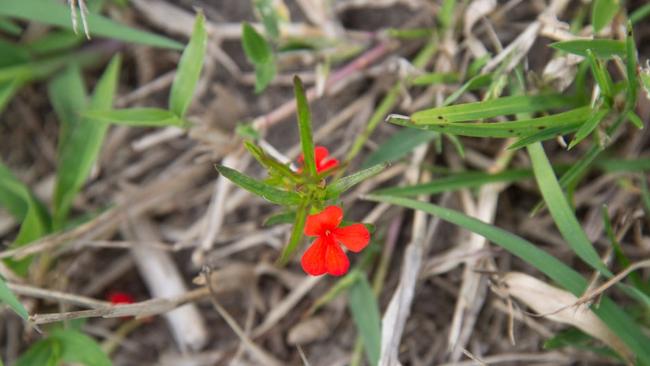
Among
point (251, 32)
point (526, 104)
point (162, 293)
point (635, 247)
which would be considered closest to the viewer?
point (526, 104)

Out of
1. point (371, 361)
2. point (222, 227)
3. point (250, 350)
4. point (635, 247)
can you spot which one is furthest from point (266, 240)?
point (635, 247)

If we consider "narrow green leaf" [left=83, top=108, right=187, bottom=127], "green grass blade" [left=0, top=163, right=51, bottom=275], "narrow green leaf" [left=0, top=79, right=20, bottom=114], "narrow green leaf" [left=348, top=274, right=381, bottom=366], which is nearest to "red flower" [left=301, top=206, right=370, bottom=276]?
"narrow green leaf" [left=348, top=274, right=381, bottom=366]

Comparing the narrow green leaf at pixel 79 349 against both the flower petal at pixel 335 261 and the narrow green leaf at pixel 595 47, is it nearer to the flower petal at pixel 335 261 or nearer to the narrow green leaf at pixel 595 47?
the flower petal at pixel 335 261

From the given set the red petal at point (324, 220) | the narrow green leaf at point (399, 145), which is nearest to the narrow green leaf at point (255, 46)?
the narrow green leaf at point (399, 145)

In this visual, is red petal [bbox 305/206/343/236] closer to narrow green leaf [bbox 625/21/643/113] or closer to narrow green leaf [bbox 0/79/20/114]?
narrow green leaf [bbox 625/21/643/113]

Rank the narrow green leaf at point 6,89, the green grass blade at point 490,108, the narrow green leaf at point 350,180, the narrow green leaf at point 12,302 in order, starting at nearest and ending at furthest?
1. the narrow green leaf at point 350,180
2. the green grass blade at point 490,108
3. the narrow green leaf at point 12,302
4. the narrow green leaf at point 6,89

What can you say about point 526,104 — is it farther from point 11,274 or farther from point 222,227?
point 11,274

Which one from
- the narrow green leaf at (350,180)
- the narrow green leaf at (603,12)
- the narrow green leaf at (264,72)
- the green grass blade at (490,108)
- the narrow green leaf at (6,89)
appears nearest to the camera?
the narrow green leaf at (350,180)
